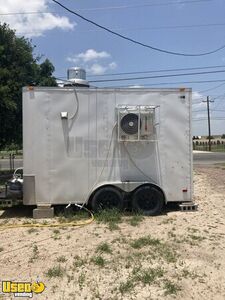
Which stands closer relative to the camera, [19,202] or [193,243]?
[193,243]

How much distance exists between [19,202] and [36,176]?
147cm

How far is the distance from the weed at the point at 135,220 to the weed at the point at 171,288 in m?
3.07

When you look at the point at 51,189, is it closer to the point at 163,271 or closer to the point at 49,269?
the point at 49,269

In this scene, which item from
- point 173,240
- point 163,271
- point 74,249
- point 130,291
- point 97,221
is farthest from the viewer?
point 97,221

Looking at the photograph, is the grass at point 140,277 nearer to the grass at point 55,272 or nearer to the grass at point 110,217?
the grass at point 55,272

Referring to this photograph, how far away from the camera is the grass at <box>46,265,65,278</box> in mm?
5571

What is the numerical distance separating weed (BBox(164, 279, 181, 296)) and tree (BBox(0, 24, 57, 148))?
1225 cm

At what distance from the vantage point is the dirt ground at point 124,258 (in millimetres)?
5152

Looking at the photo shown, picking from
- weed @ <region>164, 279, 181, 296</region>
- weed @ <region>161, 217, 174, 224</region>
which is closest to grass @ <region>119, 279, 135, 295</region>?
weed @ <region>164, 279, 181, 296</region>

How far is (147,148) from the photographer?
948 centimetres

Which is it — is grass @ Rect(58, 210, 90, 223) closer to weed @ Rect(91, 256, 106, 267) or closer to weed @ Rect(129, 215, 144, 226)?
weed @ Rect(129, 215, 144, 226)

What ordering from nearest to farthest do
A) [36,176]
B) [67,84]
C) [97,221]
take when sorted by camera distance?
[97,221] → [36,176] → [67,84]

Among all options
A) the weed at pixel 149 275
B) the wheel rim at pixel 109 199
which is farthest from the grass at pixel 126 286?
the wheel rim at pixel 109 199

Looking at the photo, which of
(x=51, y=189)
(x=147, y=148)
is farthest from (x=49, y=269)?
(x=147, y=148)
